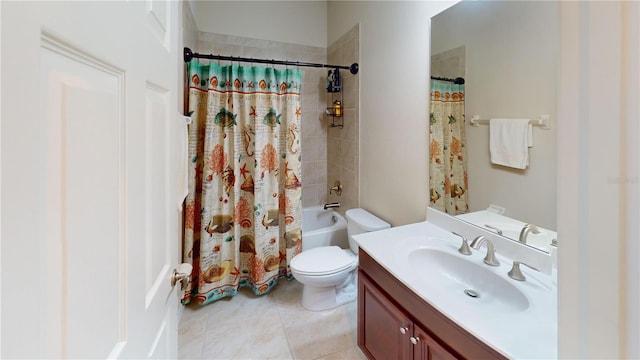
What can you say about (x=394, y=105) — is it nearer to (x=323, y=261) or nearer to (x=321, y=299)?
(x=323, y=261)

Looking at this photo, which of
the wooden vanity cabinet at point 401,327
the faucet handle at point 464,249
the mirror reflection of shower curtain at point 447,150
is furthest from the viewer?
the mirror reflection of shower curtain at point 447,150

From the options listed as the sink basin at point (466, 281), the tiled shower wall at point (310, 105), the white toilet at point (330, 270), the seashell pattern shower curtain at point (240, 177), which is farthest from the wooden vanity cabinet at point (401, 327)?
the tiled shower wall at point (310, 105)

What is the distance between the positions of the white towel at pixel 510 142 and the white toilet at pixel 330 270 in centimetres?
92

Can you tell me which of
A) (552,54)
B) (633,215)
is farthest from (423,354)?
(552,54)

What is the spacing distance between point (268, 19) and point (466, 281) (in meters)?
2.80

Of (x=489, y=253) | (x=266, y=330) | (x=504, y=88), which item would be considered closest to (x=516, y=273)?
(x=489, y=253)

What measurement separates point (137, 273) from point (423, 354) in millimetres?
992

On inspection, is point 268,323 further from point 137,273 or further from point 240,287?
point 137,273

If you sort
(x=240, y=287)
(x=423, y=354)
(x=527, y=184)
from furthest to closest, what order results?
1. (x=240, y=287)
2. (x=527, y=184)
3. (x=423, y=354)

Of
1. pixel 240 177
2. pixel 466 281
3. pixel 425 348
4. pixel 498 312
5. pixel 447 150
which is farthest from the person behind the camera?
pixel 240 177

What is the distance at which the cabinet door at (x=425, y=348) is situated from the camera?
3.06ft

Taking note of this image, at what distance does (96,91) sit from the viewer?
42 cm

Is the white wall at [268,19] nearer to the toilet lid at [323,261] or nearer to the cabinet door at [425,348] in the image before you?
the toilet lid at [323,261]

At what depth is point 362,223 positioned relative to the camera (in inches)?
81.0
